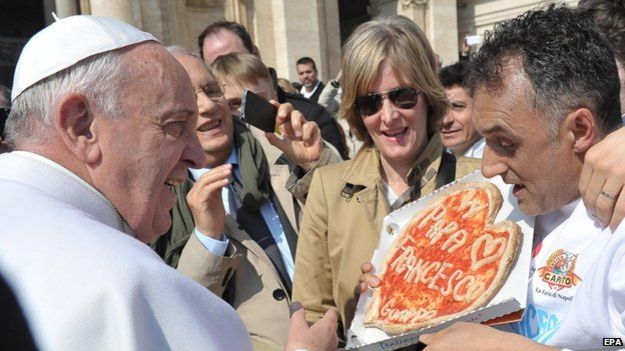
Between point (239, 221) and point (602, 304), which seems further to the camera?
point (239, 221)

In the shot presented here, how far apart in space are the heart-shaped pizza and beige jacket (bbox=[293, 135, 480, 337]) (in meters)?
0.41

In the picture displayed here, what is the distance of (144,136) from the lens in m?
1.84

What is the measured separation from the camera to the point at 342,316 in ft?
9.71

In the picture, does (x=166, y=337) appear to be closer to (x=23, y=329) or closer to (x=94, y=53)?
(x=23, y=329)

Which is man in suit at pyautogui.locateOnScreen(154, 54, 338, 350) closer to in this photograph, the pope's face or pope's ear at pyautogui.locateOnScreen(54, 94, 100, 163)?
the pope's face

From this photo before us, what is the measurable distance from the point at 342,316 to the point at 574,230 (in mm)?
1228

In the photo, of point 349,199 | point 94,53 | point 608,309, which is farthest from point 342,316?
point 94,53

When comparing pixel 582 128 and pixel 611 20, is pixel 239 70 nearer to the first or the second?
pixel 611 20

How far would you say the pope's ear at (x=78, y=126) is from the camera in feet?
5.78

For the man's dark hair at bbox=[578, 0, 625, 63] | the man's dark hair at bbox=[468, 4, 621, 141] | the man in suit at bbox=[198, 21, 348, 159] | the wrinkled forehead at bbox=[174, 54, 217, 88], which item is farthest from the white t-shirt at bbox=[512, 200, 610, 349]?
the man in suit at bbox=[198, 21, 348, 159]

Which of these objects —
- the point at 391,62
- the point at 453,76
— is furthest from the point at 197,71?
the point at 453,76

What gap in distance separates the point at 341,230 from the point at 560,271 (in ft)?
3.83

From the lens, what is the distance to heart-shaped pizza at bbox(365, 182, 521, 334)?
2.17 m

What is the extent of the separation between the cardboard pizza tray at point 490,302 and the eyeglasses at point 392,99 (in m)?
0.71
